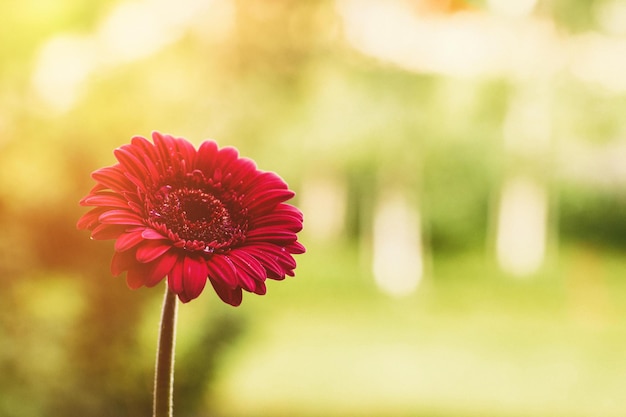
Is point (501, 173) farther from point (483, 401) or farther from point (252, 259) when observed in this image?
point (252, 259)

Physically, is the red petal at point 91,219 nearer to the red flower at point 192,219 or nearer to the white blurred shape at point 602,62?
the red flower at point 192,219

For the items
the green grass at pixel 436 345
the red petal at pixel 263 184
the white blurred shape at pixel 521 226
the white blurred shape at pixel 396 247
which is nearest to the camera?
the red petal at pixel 263 184

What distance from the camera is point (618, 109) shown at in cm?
352

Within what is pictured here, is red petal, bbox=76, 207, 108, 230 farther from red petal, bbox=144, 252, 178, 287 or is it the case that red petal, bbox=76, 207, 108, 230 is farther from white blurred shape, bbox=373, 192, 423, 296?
white blurred shape, bbox=373, 192, 423, 296

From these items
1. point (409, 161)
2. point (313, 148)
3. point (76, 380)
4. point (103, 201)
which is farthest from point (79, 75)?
point (409, 161)

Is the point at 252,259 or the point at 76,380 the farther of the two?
the point at 76,380

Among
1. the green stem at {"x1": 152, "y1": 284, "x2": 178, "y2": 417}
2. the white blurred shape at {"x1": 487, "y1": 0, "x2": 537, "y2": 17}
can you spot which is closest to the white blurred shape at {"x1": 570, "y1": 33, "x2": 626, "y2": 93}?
the white blurred shape at {"x1": 487, "y1": 0, "x2": 537, "y2": 17}

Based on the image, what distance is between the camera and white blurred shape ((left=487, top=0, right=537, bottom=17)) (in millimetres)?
3779

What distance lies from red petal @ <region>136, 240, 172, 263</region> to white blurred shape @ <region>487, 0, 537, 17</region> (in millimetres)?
3609

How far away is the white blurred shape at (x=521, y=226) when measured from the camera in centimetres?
485

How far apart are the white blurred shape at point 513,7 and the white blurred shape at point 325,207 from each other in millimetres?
2252

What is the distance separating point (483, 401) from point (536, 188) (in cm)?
242

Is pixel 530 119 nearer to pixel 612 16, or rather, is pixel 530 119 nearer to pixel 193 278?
pixel 612 16

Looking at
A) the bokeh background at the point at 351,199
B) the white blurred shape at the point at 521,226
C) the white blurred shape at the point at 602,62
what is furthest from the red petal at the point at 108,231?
the white blurred shape at the point at 521,226
